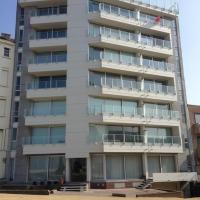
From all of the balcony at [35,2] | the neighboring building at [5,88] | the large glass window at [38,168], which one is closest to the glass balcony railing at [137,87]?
the large glass window at [38,168]

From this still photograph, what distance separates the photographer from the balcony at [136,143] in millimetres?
34406

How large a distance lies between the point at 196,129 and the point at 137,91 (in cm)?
1123

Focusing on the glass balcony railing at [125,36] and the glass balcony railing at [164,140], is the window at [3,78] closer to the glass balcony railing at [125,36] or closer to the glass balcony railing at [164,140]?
the glass balcony railing at [125,36]

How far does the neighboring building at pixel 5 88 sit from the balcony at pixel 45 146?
351cm

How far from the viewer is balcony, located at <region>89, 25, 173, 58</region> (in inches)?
1508

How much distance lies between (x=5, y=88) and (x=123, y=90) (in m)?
15.1

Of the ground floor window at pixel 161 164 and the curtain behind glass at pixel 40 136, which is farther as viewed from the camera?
the ground floor window at pixel 161 164

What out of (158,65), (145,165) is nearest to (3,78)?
(158,65)

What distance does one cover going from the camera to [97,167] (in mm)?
34781

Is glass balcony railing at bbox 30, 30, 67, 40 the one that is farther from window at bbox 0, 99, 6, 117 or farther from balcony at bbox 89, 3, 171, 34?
window at bbox 0, 99, 6, 117

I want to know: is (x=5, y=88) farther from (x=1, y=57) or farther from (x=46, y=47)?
(x=46, y=47)

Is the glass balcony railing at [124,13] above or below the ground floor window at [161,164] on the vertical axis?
above

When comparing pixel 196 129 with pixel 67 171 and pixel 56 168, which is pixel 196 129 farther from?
pixel 56 168

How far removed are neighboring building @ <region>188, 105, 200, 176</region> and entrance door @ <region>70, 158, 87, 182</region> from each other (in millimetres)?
16835
